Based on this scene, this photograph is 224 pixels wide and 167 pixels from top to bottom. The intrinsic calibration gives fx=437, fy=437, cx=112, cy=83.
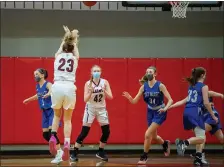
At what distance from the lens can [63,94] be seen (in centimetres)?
726

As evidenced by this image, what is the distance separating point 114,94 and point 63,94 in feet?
16.1

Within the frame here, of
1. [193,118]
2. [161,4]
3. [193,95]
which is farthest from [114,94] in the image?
[193,118]

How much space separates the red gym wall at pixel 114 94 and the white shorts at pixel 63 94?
4.66 metres

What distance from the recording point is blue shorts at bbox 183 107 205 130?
323 inches

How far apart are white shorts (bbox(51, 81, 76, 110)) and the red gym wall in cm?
466

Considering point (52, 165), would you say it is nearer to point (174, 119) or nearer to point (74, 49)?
point (74, 49)

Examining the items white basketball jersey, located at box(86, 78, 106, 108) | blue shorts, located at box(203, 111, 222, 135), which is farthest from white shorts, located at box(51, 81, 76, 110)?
blue shorts, located at box(203, 111, 222, 135)

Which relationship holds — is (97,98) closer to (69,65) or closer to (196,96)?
(69,65)

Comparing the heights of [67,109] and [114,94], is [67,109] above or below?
below

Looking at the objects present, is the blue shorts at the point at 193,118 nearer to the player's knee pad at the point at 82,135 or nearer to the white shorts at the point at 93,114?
the white shorts at the point at 93,114

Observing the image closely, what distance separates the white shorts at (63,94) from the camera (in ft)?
23.8

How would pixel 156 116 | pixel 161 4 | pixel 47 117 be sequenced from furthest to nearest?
1. pixel 161 4
2. pixel 47 117
3. pixel 156 116

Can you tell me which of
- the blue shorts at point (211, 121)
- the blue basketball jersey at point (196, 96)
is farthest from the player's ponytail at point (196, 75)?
the blue shorts at point (211, 121)

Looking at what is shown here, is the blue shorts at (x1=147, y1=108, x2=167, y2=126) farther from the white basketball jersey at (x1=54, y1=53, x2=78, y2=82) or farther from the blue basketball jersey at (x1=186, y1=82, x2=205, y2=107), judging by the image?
the white basketball jersey at (x1=54, y1=53, x2=78, y2=82)
